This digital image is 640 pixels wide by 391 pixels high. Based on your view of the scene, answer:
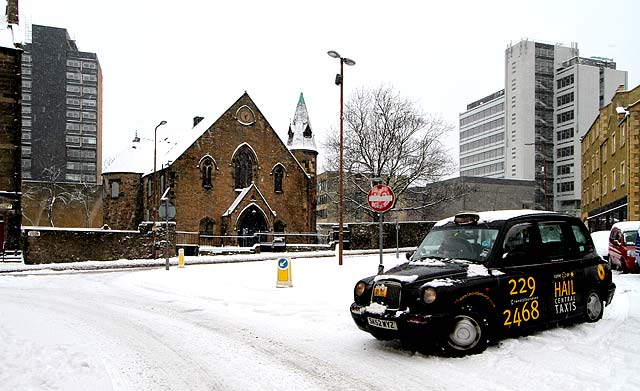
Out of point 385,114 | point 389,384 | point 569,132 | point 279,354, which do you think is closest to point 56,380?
point 279,354

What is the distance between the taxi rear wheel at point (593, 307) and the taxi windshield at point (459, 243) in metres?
2.19

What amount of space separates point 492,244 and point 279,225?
4223 cm

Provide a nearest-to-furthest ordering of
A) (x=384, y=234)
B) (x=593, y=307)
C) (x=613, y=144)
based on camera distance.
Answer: (x=593, y=307), (x=384, y=234), (x=613, y=144)

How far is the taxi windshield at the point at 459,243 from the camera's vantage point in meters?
8.19

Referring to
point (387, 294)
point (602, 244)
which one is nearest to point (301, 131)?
point (602, 244)

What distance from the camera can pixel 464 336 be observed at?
7320 millimetres

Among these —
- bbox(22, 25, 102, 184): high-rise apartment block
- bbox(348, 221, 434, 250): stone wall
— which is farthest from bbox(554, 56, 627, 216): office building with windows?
bbox(22, 25, 102, 184): high-rise apartment block

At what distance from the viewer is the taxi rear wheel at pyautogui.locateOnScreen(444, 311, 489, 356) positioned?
287 inches

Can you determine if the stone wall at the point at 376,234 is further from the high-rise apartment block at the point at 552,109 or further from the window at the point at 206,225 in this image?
the high-rise apartment block at the point at 552,109

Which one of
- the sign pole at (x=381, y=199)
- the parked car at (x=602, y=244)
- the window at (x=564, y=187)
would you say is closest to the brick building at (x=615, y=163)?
the parked car at (x=602, y=244)

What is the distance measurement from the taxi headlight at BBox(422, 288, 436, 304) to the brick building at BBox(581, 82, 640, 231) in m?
33.5

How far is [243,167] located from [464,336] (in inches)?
1729

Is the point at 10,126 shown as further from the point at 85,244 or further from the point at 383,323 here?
the point at 383,323

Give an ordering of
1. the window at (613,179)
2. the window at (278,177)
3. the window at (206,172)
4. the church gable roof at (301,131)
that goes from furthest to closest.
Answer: the church gable roof at (301,131), the window at (278,177), the window at (206,172), the window at (613,179)
